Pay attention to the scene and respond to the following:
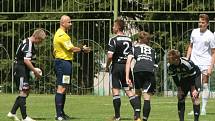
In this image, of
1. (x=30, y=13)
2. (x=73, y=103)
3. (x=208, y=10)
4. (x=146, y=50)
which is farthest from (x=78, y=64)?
(x=146, y=50)

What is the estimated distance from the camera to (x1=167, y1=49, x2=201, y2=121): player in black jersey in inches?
431

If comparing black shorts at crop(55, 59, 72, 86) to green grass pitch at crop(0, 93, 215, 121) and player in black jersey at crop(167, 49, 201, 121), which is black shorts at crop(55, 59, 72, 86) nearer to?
green grass pitch at crop(0, 93, 215, 121)

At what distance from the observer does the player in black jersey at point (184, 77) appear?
35.9 feet

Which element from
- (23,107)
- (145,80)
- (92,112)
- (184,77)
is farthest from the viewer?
(92,112)

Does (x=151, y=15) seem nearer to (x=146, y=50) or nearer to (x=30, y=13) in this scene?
(x=30, y=13)

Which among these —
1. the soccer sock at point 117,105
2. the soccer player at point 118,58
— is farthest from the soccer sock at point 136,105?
the soccer sock at point 117,105

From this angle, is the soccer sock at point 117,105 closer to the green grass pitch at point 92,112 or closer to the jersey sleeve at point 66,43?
the green grass pitch at point 92,112

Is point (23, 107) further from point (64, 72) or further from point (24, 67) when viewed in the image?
point (64, 72)

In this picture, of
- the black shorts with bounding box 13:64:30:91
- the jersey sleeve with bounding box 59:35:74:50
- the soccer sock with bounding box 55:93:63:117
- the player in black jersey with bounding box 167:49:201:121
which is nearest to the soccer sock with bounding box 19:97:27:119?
the black shorts with bounding box 13:64:30:91

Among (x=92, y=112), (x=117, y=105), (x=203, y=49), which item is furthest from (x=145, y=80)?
(x=92, y=112)

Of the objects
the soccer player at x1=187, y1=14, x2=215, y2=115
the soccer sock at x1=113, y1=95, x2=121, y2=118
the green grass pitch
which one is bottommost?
the green grass pitch

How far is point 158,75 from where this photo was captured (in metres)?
22.9

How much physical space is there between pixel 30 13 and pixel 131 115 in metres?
12.7

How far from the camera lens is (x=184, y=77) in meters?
11.2
